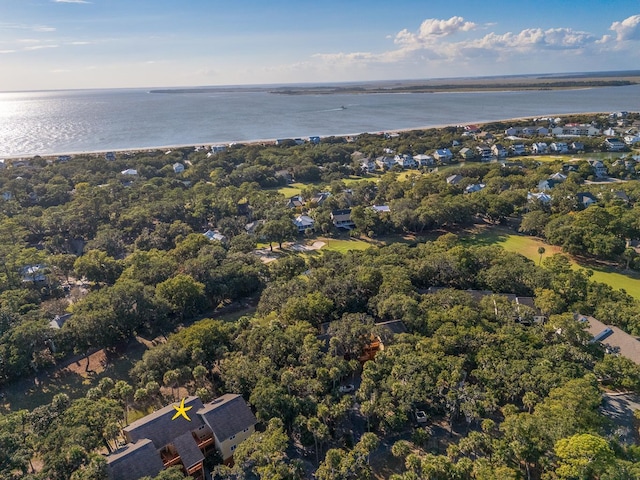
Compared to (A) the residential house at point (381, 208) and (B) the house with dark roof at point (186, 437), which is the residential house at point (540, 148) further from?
(B) the house with dark roof at point (186, 437)

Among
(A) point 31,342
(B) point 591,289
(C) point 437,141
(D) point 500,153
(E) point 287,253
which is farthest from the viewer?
(C) point 437,141

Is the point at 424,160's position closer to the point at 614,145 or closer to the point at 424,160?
the point at 424,160

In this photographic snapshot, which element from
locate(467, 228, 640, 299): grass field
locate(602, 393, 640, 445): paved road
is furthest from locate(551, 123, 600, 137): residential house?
locate(602, 393, 640, 445): paved road

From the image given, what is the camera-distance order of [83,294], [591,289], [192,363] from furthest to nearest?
1. [83,294]
2. [591,289]
3. [192,363]

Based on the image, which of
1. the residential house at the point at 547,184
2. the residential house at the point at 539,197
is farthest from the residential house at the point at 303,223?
the residential house at the point at 547,184

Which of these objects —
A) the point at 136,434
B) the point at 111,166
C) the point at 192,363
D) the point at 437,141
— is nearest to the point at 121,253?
the point at 192,363

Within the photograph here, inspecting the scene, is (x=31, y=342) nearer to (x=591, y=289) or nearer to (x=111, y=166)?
(x=591, y=289)
